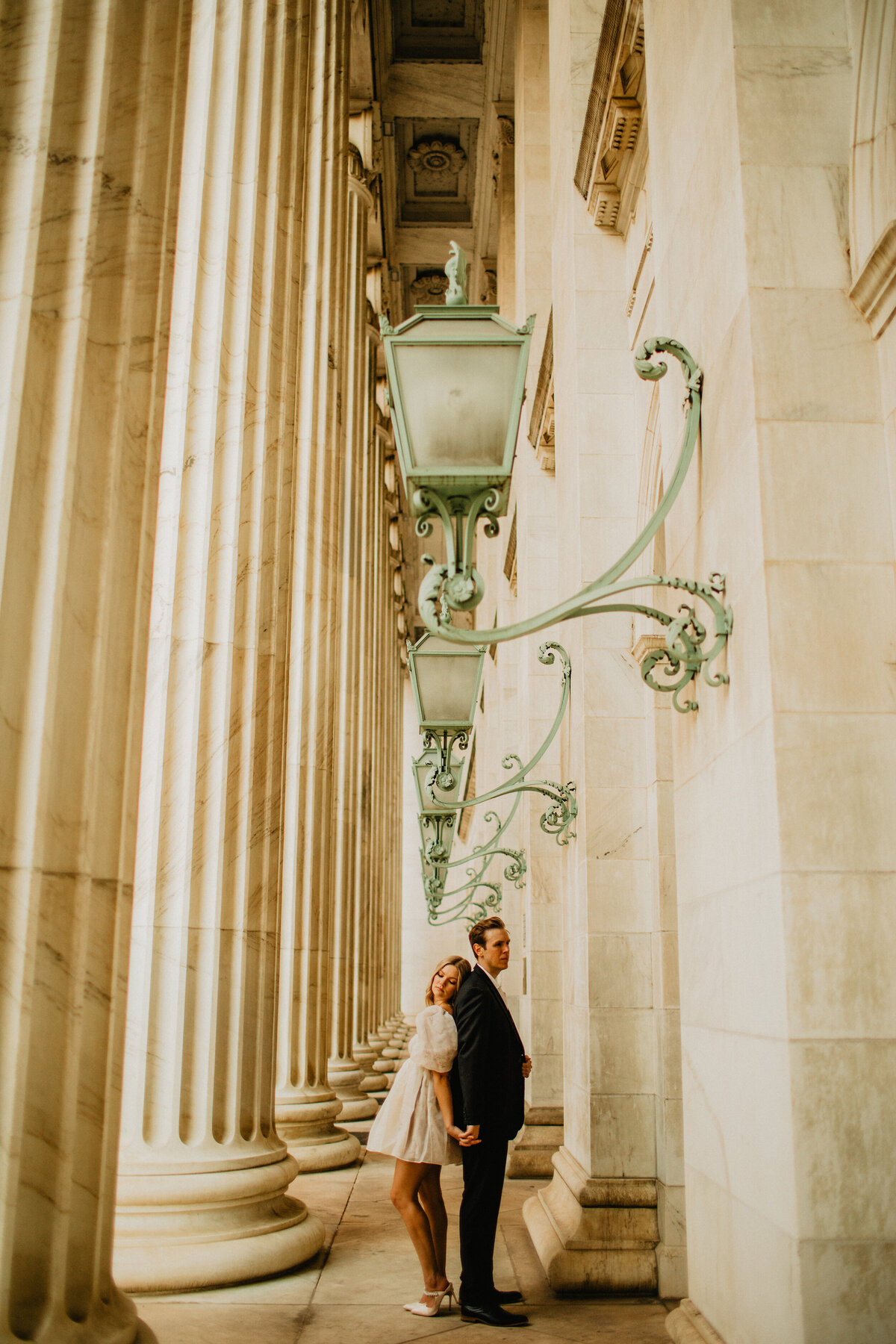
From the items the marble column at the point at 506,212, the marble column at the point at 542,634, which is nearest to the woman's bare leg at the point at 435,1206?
the marble column at the point at 542,634

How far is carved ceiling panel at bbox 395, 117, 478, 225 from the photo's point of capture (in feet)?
115

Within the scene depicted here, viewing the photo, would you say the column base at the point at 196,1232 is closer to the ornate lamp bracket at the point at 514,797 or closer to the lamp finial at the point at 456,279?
the ornate lamp bracket at the point at 514,797

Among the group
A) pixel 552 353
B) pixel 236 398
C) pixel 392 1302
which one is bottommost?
pixel 392 1302

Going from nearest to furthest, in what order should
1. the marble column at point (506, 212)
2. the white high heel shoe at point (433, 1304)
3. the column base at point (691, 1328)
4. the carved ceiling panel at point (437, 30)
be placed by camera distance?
the column base at point (691, 1328)
the white high heel shoe at point (433, 1304)
the marble column at point (506, 212)
the carved ceiling panel at point (437, 30)

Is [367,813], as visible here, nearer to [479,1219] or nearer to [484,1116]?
[484,1116]

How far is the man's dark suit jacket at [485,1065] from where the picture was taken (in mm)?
8609

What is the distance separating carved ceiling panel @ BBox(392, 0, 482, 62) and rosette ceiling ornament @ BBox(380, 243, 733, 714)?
96.1ft

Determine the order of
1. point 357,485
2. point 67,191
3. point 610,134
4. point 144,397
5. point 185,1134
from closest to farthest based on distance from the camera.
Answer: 1. point 67,191
2. point 144,397
3. point 185,1134
4. point 610,134
5. point 357,485

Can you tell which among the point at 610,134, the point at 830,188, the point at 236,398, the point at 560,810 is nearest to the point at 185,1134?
the point at 560,810

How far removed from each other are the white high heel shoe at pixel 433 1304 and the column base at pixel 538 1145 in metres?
6.86

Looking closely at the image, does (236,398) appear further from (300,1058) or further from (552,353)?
(300,1058)

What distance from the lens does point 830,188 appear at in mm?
5406

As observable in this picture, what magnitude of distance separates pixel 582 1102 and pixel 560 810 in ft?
10.3

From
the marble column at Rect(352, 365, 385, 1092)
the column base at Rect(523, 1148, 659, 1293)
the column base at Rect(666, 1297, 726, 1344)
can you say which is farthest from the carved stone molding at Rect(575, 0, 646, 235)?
the marble column at Rect(352, 365, 385, 1092)
